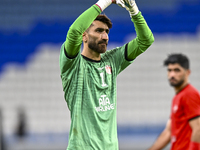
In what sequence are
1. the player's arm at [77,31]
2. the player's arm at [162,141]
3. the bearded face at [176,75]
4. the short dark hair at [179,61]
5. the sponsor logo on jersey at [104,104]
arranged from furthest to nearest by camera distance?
the short dark hair at [179,61] → the bearded face at [176,75] → the player's arm at [162,141] → the sponsor logo on jersey at [104,104] → the player's arm at [77,31]

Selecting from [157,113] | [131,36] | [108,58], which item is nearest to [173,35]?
[131,36]

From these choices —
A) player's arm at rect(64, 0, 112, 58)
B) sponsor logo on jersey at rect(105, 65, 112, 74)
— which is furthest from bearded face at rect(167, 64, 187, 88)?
player's arm at rect(64, 0, 112, 58)

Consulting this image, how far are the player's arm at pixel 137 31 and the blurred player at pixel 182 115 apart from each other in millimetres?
1403

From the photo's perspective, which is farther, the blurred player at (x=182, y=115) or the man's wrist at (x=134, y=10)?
the blurred player at (x=182, y=115)

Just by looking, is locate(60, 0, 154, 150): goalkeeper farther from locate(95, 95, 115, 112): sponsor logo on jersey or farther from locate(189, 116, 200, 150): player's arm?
locate(189, 116, 200, 150): player's arm

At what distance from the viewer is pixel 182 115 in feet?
17.4

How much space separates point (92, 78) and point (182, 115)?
1.84m

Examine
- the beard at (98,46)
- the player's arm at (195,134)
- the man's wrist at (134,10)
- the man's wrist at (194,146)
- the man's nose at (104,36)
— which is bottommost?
the man's wrist at (194,146)

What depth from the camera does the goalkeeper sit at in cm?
379

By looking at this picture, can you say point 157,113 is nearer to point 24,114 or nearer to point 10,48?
point 24,114

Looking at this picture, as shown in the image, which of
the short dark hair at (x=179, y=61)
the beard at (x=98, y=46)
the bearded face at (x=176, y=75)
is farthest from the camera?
the short dark hair at (x=179, y=61)

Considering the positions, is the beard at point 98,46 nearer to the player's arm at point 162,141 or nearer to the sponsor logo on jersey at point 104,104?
the sponsor logo on jersey at point 104,104

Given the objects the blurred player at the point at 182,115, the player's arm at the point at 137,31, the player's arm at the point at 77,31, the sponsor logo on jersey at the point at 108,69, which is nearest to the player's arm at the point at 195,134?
the blurred player at the point at 182,115

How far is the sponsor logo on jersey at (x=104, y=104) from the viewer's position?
3932 millimetres
